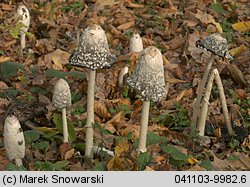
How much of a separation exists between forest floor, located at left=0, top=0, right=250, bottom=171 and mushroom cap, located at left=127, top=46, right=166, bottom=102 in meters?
0.50

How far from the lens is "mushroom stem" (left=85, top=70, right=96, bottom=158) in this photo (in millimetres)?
3043

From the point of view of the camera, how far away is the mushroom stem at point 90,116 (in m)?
3.04

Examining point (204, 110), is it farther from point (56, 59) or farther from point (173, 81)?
point (56, 59)

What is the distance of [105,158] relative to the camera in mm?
3262

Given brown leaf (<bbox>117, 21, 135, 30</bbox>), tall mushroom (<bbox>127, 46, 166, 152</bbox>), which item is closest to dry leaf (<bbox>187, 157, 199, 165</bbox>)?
tall mushroom (<bbox>127, 46, 166, 152</bbox>)

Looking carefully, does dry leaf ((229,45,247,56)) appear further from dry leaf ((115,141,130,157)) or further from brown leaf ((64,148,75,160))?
brown leaf ((64,148,75,160))

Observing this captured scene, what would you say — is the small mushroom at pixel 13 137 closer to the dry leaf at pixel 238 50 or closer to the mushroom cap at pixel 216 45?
the mushroom cap at pixel 216 45

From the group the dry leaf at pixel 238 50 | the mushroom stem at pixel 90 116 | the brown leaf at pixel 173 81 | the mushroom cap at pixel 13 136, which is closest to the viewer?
the mushroom cap at pixel 13 136

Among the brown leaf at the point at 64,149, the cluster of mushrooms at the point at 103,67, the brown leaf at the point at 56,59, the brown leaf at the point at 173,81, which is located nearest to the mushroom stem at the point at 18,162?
the cluster of mushrooms at the point at 103,67

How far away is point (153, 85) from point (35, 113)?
1.26m

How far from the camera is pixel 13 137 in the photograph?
2932mm

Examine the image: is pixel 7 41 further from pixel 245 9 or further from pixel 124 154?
pixel 245 9

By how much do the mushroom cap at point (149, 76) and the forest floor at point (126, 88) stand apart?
499 millimetres

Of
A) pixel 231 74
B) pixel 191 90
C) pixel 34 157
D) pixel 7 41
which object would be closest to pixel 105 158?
pixel 34 157
